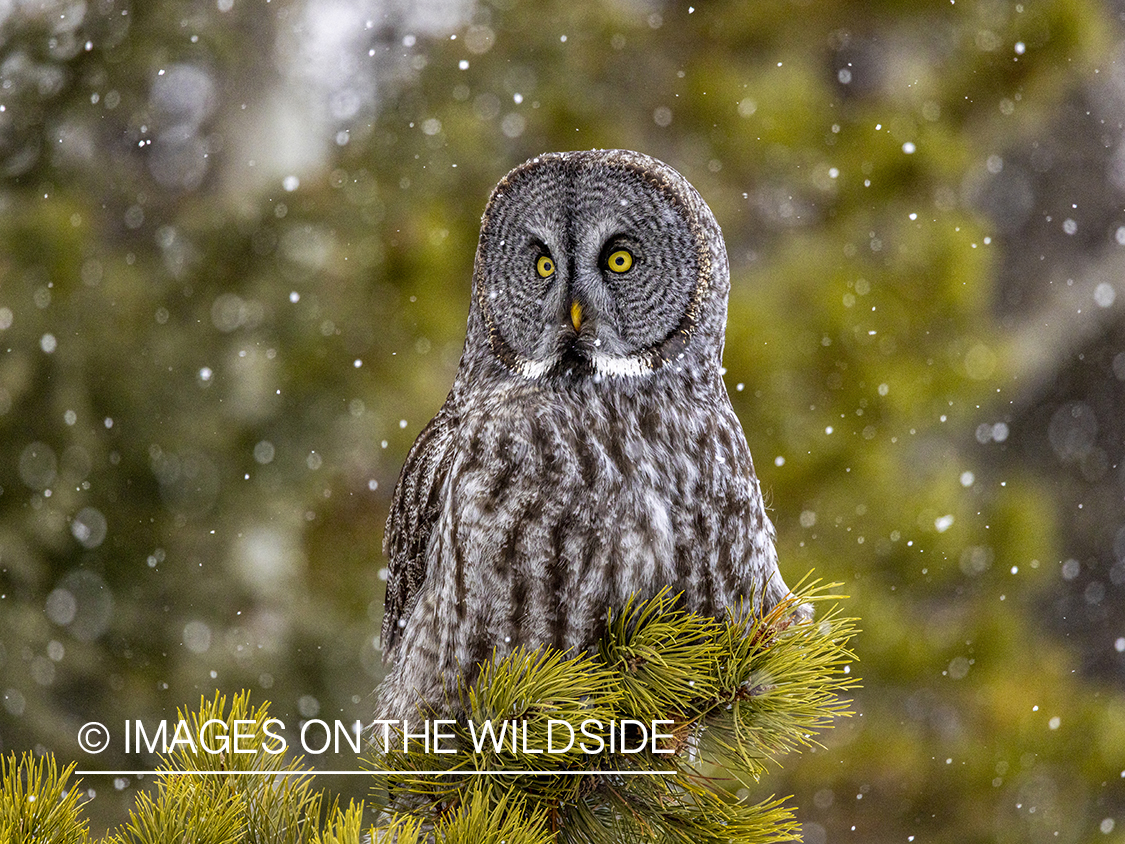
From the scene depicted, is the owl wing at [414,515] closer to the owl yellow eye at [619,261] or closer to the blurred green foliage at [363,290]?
the owl yellow eye at [619,261]

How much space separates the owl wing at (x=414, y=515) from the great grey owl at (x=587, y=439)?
2cm

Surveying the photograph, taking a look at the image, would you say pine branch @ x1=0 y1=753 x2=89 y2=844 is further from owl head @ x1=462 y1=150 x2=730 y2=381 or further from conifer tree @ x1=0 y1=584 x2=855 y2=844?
owl head @ x1=462 y1=150 x2=730 y2=381

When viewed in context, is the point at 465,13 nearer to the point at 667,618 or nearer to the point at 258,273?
the point at 258,273

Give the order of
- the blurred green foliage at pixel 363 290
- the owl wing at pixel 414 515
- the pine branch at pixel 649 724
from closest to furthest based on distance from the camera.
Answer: the pine branch at pixel 649 724 < the owl wing at pixel 414 515 < the blurred green foliage at pixel 363 290

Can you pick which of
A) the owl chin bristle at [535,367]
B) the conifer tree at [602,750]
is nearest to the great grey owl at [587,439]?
the owl chin bristle at [535,367]

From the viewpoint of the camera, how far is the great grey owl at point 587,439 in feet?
3.55

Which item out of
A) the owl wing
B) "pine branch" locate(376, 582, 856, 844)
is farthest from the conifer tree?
the owl wing

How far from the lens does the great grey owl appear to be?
3.55 feet

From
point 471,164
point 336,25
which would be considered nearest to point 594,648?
point 471,164

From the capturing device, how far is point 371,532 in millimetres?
2285

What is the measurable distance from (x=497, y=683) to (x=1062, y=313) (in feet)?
9.59

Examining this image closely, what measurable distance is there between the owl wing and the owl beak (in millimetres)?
250

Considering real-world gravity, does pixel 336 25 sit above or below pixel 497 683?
Result: above

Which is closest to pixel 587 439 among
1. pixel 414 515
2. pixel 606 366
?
pixel 606 366
